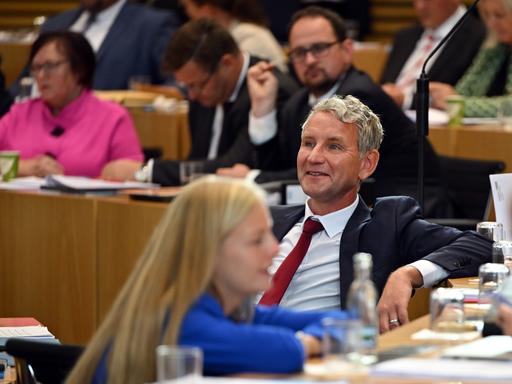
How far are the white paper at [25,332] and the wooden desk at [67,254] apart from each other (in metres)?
1.46

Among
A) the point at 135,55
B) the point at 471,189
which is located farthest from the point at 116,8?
the point at 471,189

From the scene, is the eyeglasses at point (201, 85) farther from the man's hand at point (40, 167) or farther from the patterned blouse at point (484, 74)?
the patterned blouse at point (484, 74)

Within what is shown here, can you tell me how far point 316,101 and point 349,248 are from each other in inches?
86.0

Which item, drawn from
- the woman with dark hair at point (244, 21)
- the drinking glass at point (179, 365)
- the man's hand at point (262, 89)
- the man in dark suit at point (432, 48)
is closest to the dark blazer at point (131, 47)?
the woman with dark hair at point (244, 21)

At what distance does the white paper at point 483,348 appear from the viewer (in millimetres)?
2457

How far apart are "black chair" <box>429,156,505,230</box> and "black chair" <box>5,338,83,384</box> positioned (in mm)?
2938

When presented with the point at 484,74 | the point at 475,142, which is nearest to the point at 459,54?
the point at 484,74

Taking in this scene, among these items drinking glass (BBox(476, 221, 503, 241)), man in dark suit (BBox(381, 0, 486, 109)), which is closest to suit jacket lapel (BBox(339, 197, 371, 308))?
drinking glass (BBox(476, 221, 503, 241))

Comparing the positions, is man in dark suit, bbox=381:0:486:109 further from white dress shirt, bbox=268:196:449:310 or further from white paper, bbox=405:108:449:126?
white dress shirt, bbox=268:196:449:310

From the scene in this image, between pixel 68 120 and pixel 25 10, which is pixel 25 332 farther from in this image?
pixel 25 10

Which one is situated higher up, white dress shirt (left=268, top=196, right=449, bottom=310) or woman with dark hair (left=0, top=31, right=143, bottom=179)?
woman with dark hair (left=0, top=31, right=143, bottom=179)

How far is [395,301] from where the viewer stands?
317 centimetres

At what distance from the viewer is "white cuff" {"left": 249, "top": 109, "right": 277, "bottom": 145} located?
5656 millimetres

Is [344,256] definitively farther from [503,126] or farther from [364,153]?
[503,126]
